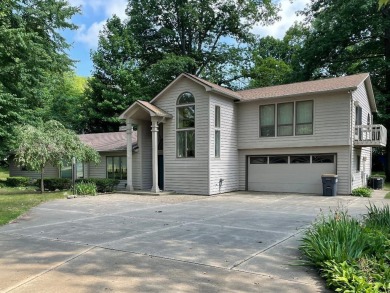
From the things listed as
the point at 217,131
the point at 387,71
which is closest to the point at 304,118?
the point at 217,131

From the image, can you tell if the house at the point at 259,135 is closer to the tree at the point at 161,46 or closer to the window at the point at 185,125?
the window at the point at 185,125

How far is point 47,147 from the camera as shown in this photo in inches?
663

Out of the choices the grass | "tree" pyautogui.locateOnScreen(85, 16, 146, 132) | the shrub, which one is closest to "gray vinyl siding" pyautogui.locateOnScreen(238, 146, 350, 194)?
the shrub

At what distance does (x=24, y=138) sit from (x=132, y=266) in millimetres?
13714

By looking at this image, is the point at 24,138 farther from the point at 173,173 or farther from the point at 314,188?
the point at 314,188

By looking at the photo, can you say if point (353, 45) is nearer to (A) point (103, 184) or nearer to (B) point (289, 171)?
(B) point (289, 171)

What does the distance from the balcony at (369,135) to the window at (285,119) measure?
3162mm

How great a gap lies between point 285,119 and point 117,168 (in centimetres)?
1081

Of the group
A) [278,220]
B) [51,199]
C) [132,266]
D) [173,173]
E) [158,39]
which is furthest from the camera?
[158,39]

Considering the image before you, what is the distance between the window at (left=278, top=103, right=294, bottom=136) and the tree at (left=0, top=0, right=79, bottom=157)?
14981 mm

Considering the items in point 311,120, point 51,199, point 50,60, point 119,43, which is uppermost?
point 119,43

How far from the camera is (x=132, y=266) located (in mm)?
5035

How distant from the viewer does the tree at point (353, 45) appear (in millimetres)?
22688

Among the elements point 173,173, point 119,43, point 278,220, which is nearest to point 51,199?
point 173,173
